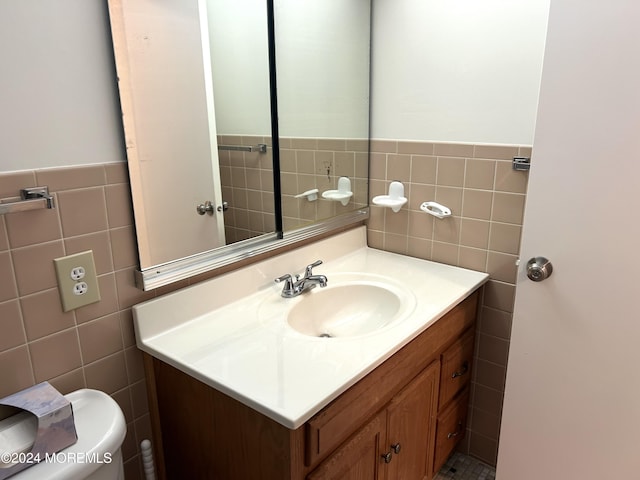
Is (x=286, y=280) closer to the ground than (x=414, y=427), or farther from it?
farther from it

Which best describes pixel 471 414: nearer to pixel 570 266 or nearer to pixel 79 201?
pixel 570 266

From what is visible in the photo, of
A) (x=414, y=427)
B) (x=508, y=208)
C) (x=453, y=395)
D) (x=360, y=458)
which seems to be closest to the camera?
(x=360, y=458)

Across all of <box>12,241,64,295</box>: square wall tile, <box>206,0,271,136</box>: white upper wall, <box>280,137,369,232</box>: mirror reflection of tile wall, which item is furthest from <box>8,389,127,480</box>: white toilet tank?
<box>206,0,271,136</box>: white upper wall

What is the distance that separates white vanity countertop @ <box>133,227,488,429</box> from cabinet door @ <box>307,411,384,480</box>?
0.62 feet

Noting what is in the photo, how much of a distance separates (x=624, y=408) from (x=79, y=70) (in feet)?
5.45

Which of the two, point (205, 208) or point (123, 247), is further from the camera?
point (205, 208)

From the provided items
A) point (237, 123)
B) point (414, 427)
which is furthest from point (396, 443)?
point (237, 123)

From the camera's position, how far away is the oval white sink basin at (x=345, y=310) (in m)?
1.49

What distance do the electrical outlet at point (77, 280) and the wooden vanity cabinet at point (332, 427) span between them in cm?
25

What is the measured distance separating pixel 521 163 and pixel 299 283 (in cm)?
82

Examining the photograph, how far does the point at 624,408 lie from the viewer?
4.27ft

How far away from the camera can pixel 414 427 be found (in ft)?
4.65

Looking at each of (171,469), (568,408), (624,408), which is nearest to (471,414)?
(568,408)

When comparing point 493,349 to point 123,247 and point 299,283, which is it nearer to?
point 299,283
